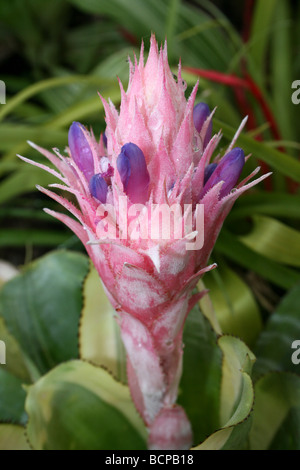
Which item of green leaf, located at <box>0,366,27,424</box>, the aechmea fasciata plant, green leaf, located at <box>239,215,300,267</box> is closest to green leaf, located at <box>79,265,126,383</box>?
green leaf, located at <box>0,366,27,424</box>

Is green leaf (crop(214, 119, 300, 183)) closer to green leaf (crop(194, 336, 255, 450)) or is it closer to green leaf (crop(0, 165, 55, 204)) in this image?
green leaf (crop(194, 336, 255, 450))

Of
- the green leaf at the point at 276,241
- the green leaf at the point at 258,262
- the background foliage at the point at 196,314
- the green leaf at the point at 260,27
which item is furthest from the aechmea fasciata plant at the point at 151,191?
the green leaf at the point at 260,27

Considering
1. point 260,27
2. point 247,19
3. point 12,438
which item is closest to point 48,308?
point 12,438

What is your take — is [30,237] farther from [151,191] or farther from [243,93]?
[151,191]

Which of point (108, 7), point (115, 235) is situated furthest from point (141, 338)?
point (108, 7)

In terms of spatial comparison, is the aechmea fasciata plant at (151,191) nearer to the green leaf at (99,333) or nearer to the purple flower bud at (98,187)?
the purple flower bud at (98,187)
